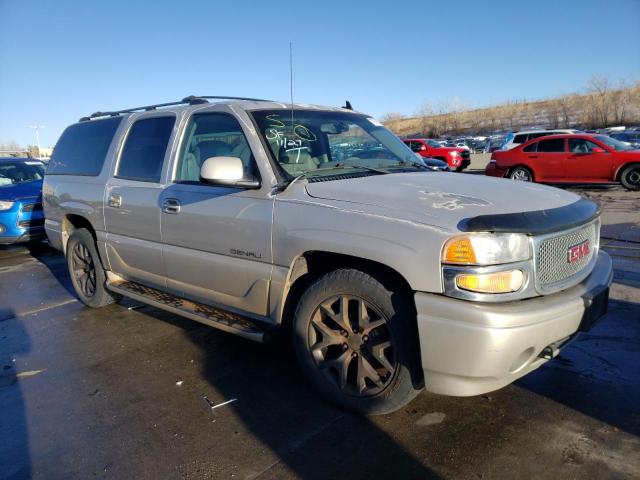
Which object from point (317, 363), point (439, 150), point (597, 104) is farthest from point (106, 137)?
point (597, 104)

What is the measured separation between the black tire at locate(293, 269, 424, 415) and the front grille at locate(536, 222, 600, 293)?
2.31ft

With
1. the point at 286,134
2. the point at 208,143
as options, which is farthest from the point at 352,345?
the point at 208,143

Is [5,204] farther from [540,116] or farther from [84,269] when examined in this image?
[540,116]

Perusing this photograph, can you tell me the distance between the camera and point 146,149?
14.0ft

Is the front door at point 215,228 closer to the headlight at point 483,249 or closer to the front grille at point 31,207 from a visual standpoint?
the headlight at point 483,249

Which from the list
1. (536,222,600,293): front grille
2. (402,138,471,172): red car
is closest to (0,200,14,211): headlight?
(536,222,600,293): front grille

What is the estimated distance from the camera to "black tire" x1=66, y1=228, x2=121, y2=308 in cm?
494

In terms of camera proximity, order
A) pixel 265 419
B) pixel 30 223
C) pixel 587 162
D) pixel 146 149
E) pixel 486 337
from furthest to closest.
A: 1. pixel 587 162
2. pixel 30 223
3. pixel 146 149
4. pixel 265 419
5. pixel 486 337

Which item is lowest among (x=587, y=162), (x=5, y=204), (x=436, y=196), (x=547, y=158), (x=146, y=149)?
(x=5, y=204)

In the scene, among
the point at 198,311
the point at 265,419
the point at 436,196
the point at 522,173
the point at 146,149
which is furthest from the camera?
the point at 522,173

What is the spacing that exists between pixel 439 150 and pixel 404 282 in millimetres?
20350

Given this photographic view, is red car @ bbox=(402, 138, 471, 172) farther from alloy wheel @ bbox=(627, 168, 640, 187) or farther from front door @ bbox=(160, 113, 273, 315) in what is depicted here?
front door @ bbox=(160, 113, 273, 315)

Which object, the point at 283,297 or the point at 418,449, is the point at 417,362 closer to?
the point at 418,449

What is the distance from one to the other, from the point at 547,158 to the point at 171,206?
14.2m
